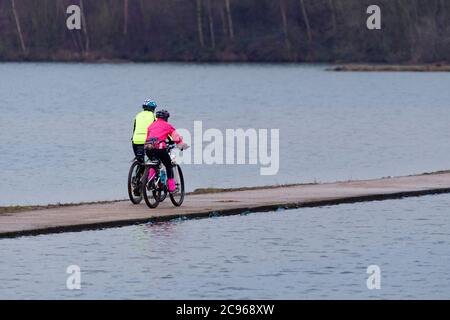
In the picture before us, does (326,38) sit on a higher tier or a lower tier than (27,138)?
higher

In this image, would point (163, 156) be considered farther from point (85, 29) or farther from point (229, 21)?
point (229, 21)

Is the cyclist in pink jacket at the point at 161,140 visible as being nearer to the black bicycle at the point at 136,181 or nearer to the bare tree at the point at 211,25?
the black bicycle at the point at 136,181

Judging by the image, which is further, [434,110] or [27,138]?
[434,110]

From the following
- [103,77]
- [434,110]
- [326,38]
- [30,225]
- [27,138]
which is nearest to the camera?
[30,225]

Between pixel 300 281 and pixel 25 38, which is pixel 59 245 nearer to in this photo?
pixel 300 281

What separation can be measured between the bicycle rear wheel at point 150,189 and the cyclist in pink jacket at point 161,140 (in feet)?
0.39

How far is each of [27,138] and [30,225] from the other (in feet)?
129

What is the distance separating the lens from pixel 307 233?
22.1 m

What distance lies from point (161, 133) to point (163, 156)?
→ 1.19 feet

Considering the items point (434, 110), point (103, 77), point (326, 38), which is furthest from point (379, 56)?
point (434, 110)

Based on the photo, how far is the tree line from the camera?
6767 inches

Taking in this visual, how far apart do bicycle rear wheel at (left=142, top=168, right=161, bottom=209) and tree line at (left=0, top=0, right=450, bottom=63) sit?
477ft

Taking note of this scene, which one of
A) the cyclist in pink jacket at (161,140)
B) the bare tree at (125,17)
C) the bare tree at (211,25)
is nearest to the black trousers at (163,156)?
the cyclist in pink jacket at (161,140)

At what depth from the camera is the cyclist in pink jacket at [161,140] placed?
24234mm
